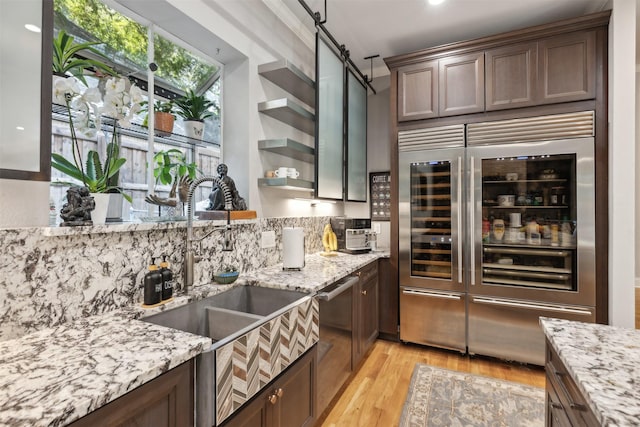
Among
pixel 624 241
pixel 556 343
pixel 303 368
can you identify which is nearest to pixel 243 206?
pixel 303 368

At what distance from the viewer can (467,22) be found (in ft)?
9.12

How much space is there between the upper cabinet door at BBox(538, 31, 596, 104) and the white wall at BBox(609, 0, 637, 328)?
13 centimetres

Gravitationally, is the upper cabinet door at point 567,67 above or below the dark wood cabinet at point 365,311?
above

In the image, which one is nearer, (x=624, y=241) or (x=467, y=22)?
(x=624, y=241)

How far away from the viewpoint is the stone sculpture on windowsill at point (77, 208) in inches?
47.2

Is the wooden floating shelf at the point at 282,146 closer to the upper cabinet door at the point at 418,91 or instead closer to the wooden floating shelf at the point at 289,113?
the wooden floating shelf at the point at 289,113

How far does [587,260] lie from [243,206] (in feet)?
8.73

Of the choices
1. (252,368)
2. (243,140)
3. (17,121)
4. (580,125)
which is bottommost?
(252,368)

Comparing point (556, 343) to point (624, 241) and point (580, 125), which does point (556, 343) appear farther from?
point (580, 125)

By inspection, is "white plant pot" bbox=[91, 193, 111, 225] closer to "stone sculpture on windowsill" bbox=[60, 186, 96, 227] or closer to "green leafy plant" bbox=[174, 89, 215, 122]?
"stone sculpture on windowsill" bbox=[60, 186, 96, 227]

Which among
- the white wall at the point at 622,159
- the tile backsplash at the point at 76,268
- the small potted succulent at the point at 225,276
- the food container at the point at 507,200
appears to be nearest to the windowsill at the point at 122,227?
the tile backsplash at the point at 76,268

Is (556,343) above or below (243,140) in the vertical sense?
below

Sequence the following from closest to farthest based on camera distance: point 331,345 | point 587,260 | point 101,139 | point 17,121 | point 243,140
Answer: point 17,121, point 101,139, point 331,345, point 243,140, point 587,260

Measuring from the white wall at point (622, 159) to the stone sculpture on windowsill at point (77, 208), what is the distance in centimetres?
329
